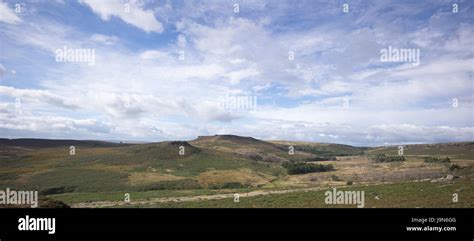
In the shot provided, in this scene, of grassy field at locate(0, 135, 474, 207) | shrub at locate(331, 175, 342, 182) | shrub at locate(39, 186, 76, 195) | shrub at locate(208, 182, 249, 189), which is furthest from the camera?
shrub at locate(331, 175, 342, 182)

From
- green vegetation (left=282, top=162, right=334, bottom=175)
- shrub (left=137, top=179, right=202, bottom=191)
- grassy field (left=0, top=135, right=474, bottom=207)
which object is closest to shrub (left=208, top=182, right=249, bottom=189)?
grassy field (left=0, top=135, right=474, bottom=207)

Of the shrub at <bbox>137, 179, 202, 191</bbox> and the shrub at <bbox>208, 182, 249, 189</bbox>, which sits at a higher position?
the shrub at <bbox>137, 179, 202, 191</bbox>

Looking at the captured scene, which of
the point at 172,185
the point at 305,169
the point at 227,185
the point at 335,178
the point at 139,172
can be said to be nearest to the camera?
the point at 172,185

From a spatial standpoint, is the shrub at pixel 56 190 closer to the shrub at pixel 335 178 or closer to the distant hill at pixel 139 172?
the distant hill at pixel 139 172

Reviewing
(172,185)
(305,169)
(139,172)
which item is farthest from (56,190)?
(305,169)

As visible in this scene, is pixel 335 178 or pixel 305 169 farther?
pixel 305 169

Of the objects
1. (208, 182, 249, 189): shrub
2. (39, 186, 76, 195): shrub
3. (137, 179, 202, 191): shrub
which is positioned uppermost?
(39, 186, 76, 195): shrub

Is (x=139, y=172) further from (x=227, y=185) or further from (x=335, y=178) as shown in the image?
(x=335, y=178)

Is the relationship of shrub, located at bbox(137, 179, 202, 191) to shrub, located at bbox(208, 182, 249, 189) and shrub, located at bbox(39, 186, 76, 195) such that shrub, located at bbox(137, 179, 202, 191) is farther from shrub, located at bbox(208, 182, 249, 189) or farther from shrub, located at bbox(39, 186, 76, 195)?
shrub, located at bbox(39, 186, 76, 195)
